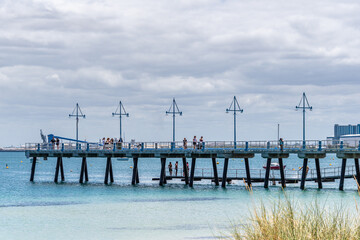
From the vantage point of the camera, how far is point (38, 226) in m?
34.2

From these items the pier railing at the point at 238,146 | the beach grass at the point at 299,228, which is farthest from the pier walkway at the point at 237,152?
the beach grass at the point at 299,228

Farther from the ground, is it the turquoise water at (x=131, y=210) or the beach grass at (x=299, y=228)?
the beach grass at (x=299, y=228)

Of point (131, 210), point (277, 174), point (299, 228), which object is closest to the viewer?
point (299, 228)

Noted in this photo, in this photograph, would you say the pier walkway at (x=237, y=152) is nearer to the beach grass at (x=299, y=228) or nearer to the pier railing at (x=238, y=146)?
the pier railing at (x=238, y=146)

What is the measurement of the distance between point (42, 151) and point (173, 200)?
24.5 m

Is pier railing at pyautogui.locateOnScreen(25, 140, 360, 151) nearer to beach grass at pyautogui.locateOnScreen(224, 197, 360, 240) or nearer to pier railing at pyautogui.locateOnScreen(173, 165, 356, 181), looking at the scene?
pier railing at pyautogui.locateOnScreen(173, 165, 356, 181)

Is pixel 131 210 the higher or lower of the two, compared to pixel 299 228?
lower

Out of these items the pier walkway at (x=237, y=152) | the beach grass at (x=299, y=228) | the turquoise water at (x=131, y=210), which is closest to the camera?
the beach grass at (x=299, y=228)

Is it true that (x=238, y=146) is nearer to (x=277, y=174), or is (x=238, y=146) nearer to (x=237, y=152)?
(x=237, y=152)

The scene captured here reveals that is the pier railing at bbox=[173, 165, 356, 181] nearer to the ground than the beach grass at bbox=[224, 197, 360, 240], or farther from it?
nearer to the ground

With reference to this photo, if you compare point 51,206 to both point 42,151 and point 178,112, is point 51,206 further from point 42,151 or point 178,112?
point 178,112

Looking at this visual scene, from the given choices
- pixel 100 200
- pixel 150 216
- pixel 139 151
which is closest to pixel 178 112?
pixel 139 151

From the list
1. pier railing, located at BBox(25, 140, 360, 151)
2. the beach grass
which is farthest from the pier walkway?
the beach grass

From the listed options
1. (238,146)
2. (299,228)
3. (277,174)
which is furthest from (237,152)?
(277,174)
